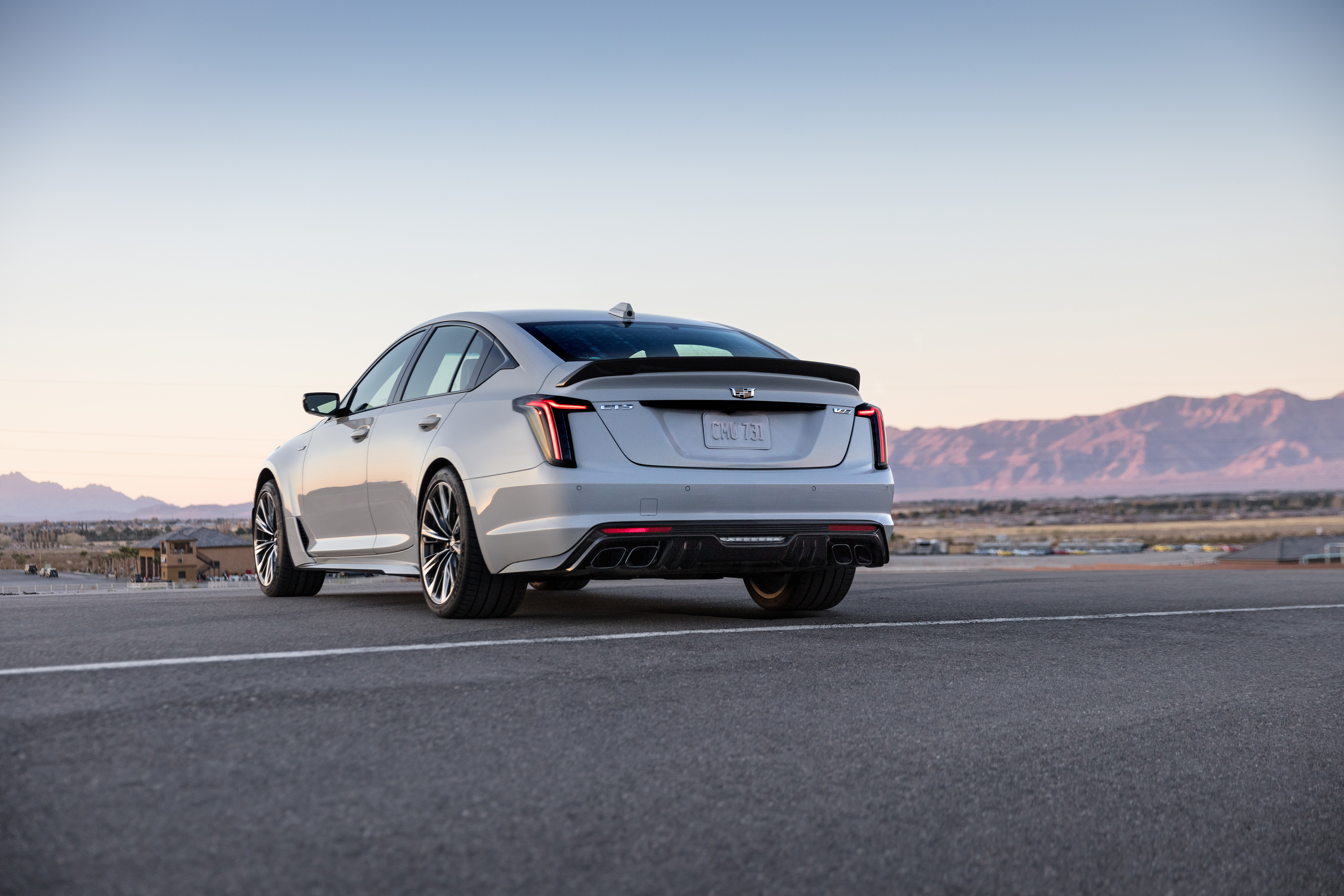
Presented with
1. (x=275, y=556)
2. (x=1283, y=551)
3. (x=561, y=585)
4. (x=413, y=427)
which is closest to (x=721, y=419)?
(x=413, y=427)

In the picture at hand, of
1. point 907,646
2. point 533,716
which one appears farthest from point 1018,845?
point 907,646

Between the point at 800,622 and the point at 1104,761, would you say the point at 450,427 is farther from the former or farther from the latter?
the point at 1104,761

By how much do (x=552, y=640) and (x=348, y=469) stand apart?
2.79 meters

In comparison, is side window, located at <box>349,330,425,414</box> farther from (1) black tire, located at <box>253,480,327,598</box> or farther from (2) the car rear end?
(2) the car rear end

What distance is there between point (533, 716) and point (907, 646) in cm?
257

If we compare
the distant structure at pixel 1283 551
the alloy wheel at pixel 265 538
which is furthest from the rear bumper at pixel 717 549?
the distant structure at pixel 1283 551

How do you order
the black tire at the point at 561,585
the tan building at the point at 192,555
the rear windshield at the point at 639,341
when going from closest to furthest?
the rear windshield at the point at 639,341 < the black tire at the point at 561,585 < the tan building at the point at 192,555

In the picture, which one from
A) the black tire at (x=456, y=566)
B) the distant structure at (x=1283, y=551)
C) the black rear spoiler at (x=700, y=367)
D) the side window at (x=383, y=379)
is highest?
the side window at (x=383, y=379)

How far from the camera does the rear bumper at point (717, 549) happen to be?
5875mm

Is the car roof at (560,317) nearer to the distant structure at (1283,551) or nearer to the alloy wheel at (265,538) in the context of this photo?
the alloy wheel at (265,538)

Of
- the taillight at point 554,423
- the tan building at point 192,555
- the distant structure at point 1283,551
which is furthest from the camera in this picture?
the distant structure at point 1283,551

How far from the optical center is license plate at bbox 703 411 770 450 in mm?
6195

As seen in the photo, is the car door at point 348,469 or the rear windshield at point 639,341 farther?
the car door at point 348,469

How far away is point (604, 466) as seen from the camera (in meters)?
5.91
